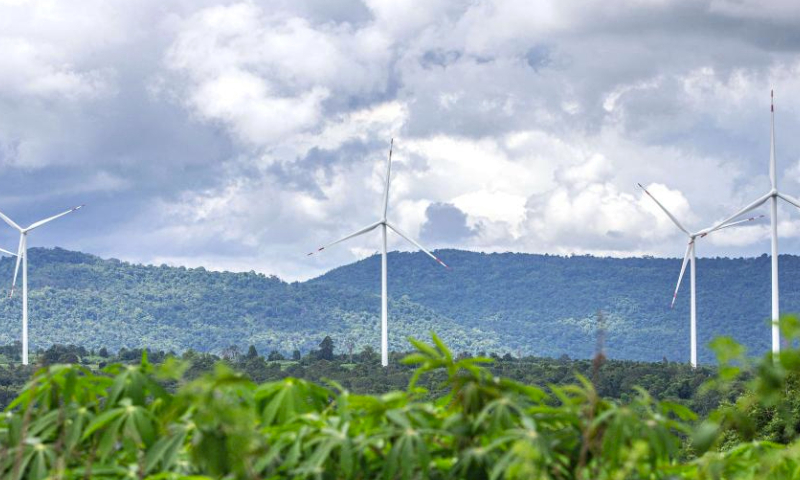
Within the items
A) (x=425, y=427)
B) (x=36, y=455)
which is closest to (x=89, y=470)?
(x=36, y=455)

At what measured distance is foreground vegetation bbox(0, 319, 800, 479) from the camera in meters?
2.82

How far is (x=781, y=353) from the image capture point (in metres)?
2.90

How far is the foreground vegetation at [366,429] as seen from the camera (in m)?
2.82

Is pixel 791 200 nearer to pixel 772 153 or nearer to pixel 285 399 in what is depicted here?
pixel 772 153

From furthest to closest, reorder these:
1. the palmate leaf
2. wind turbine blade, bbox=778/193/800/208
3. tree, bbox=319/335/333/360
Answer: tree, bbox=319/335/333/360, wind turbine blade, bbox=778/193/800/208, the palmate leaf

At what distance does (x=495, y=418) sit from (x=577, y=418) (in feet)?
0.85

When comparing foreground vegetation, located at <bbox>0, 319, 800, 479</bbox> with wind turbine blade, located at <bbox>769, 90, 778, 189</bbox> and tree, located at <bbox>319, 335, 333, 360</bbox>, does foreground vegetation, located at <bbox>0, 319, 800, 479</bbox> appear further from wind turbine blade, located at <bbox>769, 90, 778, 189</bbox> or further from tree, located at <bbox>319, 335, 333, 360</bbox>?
tree, located at <bbox>319, 335, 333, 360</bbox>

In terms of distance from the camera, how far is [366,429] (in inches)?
130

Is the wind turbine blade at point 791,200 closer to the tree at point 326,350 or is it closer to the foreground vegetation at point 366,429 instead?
the foreground vegetation at point 366,429

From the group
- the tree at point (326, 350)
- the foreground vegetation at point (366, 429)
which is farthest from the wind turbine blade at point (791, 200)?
the tree at point (326, 350)

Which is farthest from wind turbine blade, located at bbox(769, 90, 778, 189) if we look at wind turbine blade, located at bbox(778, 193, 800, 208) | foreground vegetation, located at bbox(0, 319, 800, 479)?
foreground vegetation, located at bbox(0, 319, 800, 479)

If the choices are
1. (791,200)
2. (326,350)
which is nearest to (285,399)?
(791,200)

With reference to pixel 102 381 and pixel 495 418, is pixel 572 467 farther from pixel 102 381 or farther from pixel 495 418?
pixel 102 381

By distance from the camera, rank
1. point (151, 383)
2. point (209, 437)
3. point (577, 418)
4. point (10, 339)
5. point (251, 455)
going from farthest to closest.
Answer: point (10, 339) < point (151, 383) < point (577, 418) < point (251, 455) < point (209, 437)
